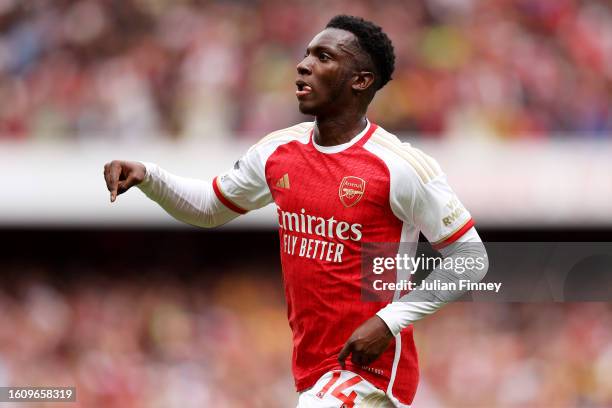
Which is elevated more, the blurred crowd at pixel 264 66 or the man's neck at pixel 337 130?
the blurred crowd at pixel 264 66

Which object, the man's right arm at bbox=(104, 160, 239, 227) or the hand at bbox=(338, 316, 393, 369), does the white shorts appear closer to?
the hand at bbox=(338, 316, 393, 369)

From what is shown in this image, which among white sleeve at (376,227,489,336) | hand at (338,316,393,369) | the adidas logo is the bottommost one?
hand at (338,316,393,369)

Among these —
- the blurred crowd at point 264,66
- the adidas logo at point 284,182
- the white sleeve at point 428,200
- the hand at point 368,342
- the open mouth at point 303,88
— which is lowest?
the hand at point 368,342

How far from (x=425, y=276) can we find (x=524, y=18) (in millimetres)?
8094

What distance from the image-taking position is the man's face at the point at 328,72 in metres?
5.41

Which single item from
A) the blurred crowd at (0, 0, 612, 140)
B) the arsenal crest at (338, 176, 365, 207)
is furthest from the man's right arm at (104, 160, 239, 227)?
the blurred crowd at (0, 0, 612, 140)

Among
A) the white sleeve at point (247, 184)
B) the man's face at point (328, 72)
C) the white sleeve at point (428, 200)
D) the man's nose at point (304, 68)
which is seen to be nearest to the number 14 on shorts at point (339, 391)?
the white sleeve at point (428, 200)

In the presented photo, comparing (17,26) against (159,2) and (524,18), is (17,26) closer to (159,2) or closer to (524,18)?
(159,2)

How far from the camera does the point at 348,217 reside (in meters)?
5.35

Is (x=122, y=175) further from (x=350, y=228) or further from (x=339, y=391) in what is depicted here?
(x=339, y=391)

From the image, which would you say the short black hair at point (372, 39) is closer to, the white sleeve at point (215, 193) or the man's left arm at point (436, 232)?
the man's left arm at point (436, 232)

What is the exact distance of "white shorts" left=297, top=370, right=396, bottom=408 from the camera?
527 cm

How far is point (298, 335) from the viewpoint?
5.46 meters

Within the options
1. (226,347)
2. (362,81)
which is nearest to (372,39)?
(362,81)
